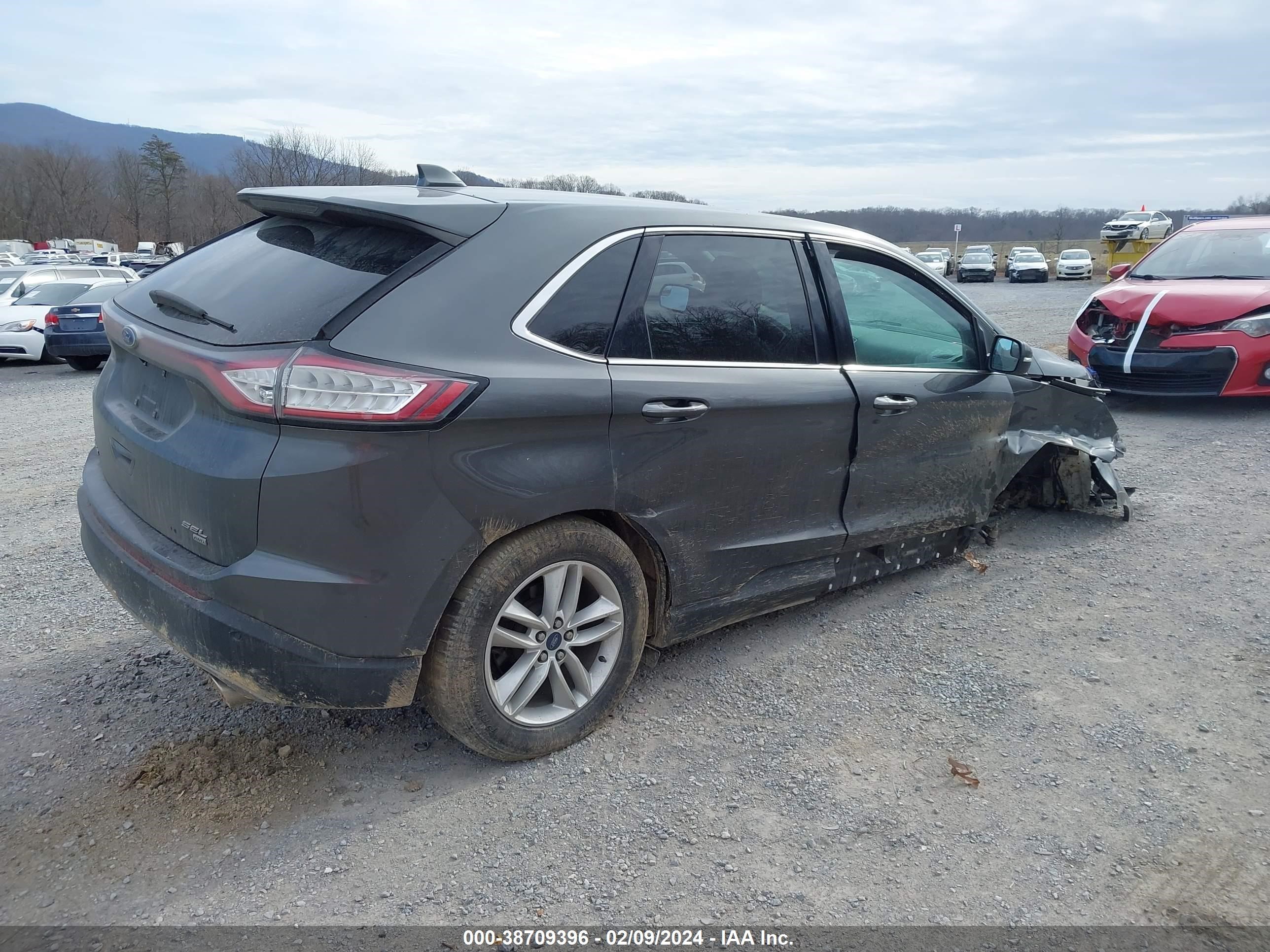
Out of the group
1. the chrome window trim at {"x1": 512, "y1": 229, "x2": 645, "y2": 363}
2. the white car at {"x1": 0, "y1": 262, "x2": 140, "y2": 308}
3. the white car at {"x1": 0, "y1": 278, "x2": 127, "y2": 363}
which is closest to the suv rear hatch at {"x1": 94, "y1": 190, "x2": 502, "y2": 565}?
the chrome window trim at {"x1": 512, "y1": 229, "x2": 645, "y2": 363}

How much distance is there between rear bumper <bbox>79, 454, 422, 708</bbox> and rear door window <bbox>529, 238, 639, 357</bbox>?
1.08 metres

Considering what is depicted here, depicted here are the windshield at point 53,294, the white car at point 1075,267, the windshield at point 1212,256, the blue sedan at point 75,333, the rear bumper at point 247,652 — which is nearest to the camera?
the rear bumper at point 247,652

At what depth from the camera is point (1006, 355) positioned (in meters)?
4.58

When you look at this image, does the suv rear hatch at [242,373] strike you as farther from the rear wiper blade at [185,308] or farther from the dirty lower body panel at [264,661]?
the dirty lower body panel at [264,661]

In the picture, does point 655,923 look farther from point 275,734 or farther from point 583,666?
point 275,734

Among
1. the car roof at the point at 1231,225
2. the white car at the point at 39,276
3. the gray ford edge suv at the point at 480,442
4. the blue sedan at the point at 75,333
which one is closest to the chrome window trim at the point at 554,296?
the gray ford edge suv at the point at 480,442

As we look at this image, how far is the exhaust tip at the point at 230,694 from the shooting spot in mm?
2811

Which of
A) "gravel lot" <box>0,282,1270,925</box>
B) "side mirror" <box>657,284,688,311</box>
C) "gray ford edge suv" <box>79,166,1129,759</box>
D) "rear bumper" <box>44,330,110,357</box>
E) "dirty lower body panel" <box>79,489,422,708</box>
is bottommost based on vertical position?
"rear bumper" <box>44,330,110,357</box>

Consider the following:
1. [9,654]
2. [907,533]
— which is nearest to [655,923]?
[907,533]

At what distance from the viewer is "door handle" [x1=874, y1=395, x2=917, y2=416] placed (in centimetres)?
387

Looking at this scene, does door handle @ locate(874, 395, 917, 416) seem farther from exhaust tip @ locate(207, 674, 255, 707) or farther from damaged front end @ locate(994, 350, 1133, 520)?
exhaust tip @ locate(207, 674, 255, 707)

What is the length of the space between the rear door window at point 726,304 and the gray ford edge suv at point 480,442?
1cm

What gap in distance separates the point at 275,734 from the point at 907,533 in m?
2.77

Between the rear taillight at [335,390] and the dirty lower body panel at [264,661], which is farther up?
the rear taillight at [335,390]
